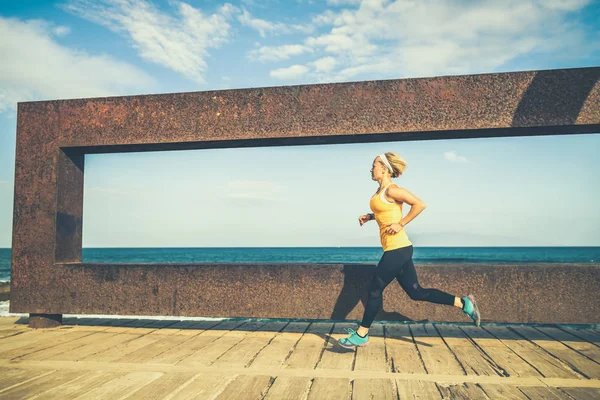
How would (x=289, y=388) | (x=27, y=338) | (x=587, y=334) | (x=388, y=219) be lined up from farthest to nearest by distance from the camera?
1. (x=587, y=334)
2. (x=27, y=338)
3. (x=388, y=219)
4. (x=289, y=388)

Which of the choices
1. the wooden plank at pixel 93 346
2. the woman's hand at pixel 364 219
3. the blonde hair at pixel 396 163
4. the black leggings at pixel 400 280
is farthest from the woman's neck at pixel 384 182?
the wooden plank at pixel 93 346

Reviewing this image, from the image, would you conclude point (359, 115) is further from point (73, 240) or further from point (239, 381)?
point (73, 240)

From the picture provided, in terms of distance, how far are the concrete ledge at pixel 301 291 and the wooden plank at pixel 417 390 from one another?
4.23 feet

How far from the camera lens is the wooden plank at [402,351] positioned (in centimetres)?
315

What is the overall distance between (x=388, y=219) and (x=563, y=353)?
1.83 meters

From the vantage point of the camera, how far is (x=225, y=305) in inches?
171

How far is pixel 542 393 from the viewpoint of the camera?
2.61 metres

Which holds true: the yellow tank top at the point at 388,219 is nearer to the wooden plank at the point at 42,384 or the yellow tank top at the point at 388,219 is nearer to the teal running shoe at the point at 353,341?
the teal running shoe at the point at 353,341

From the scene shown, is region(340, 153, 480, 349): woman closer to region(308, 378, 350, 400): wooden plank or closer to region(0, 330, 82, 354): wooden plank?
region(308, 378, 350, 400): wooden plank

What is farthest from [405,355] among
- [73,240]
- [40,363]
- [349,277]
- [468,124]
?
[73,240]

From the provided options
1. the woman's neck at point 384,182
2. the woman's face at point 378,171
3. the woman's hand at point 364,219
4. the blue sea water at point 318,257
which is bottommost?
the blue sea water at point 318,257

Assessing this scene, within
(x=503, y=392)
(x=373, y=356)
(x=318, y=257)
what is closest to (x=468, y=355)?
(x=373, y=356)

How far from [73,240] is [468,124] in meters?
4.34

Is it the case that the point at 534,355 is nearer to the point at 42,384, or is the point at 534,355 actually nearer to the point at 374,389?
the point at 374,389
